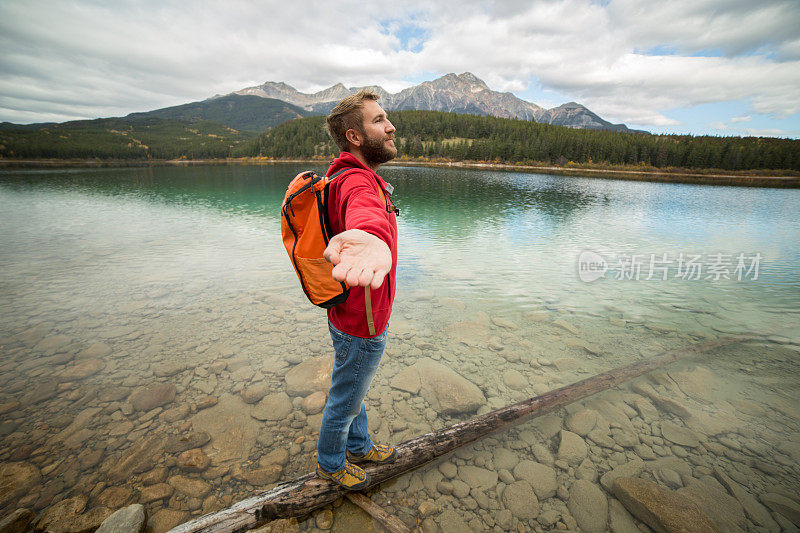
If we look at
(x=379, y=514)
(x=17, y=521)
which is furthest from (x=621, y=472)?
(x=17, y=521)

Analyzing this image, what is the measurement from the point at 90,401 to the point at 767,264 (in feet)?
86.1

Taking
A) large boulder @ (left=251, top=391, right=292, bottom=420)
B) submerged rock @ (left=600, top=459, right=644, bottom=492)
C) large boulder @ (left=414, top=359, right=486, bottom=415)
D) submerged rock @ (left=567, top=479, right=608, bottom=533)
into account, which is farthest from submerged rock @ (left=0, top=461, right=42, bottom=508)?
submerged rock @ (left=600, top=459, right=644, bottom=492)

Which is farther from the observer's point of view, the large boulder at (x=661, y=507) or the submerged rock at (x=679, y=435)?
the submerged rock at (x=679, y=435)

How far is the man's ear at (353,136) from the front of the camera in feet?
8.68

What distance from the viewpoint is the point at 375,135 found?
104 inches

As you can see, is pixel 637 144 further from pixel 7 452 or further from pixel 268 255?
pixel 7 452

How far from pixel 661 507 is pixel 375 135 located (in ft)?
17.2

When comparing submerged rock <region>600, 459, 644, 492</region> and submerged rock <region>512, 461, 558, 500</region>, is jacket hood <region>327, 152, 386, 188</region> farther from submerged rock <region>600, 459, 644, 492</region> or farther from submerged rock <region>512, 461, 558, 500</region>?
submerged rock <region>600, 459, 644, 492</region>

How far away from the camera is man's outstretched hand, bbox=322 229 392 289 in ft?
4.77

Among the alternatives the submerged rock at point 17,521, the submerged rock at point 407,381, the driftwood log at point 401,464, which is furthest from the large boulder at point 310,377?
the submerged rock at point 17,521

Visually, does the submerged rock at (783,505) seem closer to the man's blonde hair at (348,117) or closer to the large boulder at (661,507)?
the large boulder at (661,507)

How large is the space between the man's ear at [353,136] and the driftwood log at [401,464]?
3532mm

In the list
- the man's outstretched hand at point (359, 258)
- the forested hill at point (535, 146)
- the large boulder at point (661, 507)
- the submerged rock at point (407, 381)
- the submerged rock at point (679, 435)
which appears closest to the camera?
the man's outstretched hand at point (359, 258)

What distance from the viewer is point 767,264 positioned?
15.8 metres
